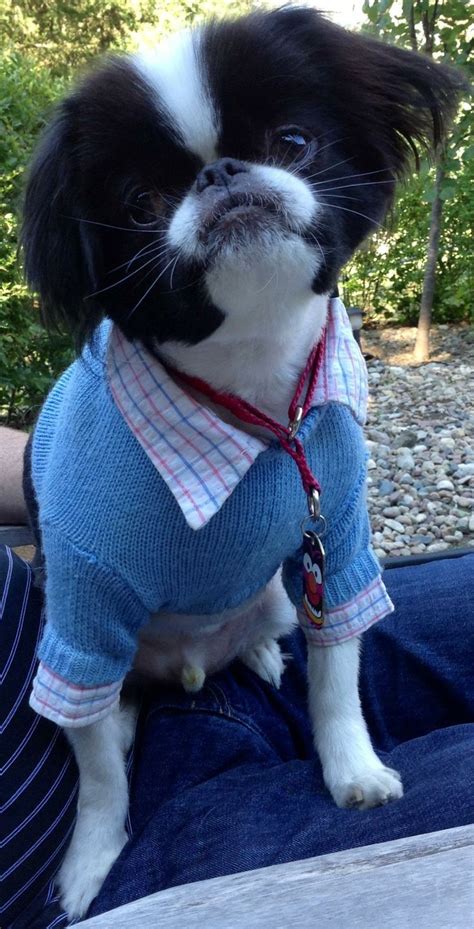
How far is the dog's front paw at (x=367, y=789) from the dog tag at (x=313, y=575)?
0.62ft

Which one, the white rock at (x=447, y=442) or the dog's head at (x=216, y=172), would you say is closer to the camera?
the dog's head at (x=216, y=172)

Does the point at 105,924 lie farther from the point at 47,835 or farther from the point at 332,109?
the point at 332,109

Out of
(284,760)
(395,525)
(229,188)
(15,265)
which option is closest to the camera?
(229,188)

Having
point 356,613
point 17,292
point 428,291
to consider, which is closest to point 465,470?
point 428,291

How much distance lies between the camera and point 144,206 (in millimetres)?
811

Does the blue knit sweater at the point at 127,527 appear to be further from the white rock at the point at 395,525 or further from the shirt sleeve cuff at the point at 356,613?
the white rock at the point at 395,525

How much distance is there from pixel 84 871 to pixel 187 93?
880 millimetres

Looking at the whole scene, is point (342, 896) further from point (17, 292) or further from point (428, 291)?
point (428, 291)

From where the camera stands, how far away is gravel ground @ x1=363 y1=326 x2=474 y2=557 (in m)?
2.23

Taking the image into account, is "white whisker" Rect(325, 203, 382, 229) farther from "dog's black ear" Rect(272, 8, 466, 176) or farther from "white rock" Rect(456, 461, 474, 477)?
"white rock" Rect(456, 461, 474, 477)

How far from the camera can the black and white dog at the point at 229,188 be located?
775mm

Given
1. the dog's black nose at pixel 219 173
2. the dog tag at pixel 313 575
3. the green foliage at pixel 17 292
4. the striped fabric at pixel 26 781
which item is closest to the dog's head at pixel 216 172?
the dog's black nose at pixel 219 173

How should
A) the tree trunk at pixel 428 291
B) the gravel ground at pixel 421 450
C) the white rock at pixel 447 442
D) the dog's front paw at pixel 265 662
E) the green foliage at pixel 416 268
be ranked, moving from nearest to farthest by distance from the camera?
the dog's front paw at pixel 265 662
the gravel ground at pixel 421 450
the white rock at pixel 447 442
the tree trunk at pixel 428 291
the green foliage at pixel 416 268

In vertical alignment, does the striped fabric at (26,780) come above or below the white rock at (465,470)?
above
